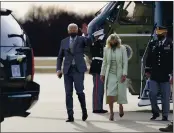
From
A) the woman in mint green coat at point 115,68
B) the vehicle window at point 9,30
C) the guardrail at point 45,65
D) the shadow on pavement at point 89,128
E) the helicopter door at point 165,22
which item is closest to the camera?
the vehicle window at point 9,30

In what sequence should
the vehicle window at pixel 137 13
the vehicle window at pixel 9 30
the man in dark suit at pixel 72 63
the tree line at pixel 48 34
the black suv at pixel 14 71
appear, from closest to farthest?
the black suv at pixel 14 71 → the vehicle window at pixel 9 30 → the man in dark suit at pixel 72 63 → the vehicle window at pixel 137 13 → the tree line at pixel 48 34

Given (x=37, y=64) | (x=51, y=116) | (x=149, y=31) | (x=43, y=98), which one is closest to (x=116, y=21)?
(x=149, y=31)

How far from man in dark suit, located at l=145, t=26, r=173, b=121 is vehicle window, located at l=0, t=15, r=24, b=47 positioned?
7.84 ft

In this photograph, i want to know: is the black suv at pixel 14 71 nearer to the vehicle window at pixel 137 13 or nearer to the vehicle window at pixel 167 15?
the vehicle window at pixel 137 13

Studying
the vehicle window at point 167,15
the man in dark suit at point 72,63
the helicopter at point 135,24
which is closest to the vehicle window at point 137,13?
Result: the helicopter at point 135,24

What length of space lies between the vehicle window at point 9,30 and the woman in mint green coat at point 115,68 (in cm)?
186

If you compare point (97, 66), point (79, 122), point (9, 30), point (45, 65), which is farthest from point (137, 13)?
point (45, 65)

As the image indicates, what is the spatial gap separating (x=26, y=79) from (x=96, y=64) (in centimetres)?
299

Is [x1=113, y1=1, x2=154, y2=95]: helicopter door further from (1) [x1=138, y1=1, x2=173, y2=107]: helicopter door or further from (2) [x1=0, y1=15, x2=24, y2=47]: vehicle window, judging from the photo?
(2) [x1=0, y1=15, x2=24, y2=47]: vehicle window

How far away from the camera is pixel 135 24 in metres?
10.3

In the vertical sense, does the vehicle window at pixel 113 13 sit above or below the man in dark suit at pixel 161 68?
above

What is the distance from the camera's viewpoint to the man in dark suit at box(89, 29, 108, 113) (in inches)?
385

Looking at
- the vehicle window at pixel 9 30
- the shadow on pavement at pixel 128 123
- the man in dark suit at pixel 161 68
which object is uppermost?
the vehicle window at pixel 9 30

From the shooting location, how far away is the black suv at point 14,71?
669 cm
